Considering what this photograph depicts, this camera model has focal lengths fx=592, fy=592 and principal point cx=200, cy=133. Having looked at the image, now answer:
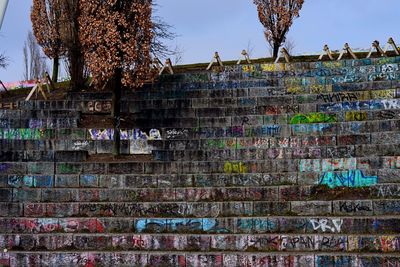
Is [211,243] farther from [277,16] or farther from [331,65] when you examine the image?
[277,16]

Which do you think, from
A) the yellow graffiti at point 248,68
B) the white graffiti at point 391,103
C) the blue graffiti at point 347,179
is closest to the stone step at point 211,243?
the blue graffiti at point 347,179

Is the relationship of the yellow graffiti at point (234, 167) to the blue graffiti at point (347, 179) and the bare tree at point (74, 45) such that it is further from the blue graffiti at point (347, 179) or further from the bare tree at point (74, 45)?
the bare tree at point (74, 45)

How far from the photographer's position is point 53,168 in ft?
51.8

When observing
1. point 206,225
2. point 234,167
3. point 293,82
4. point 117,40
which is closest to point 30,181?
point 117,40

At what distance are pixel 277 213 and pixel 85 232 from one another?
4.33m

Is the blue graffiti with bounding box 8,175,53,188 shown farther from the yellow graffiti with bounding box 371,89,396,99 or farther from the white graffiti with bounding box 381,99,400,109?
the yellow graffiti with bounding box 371,89,396,99

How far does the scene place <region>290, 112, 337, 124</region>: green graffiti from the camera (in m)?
17.6

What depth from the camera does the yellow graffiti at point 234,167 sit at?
49.1 ft

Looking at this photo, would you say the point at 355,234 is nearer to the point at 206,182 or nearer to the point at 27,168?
the point at 206,182

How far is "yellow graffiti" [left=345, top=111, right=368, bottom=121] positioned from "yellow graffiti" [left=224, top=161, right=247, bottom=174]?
4.24 metres

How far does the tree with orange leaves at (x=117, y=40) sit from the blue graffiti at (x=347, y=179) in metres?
6.39

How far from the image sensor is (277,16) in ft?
102

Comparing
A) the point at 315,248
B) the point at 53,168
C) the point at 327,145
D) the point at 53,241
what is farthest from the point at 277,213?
the point at 53,168

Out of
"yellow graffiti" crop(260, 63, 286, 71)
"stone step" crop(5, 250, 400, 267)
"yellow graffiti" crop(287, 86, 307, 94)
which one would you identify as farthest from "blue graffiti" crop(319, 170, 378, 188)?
"yellow graffiti" crop(260, 63, 286, 71)
